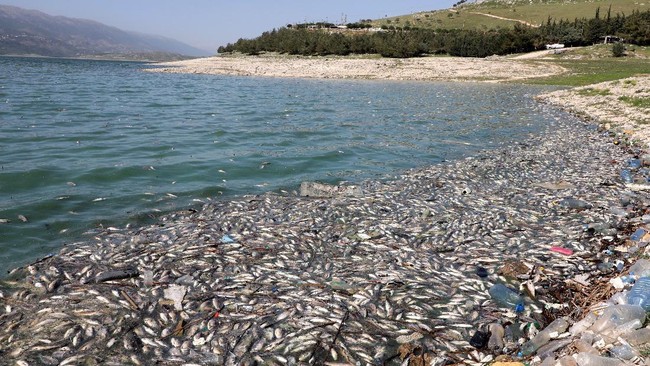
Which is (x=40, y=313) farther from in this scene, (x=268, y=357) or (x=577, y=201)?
(x=577, y=201)

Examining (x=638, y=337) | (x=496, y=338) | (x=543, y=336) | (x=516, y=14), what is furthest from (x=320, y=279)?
(x=516, y=14)

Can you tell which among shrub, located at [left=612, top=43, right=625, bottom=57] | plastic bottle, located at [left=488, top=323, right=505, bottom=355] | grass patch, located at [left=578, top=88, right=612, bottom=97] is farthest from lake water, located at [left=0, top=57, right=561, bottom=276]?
shrub, located at [left=612, top=43, right=625, bottom=57]

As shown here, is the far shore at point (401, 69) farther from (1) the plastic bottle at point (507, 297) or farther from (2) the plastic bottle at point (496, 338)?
(2) the plastic bottle at point (496, 338)

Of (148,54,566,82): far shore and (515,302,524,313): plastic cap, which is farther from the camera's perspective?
(148,54,566,82): far shore

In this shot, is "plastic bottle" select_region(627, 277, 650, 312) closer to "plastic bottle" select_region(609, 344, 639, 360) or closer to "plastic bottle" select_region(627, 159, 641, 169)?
"plastic bottle" select_region(609, 344, 639, 360)

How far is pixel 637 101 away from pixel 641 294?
92.8ft

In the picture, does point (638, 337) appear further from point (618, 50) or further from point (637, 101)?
point (618, 50)

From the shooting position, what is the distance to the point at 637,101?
27938 millimetres

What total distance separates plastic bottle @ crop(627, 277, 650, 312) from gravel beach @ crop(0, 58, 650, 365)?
749 millimetres

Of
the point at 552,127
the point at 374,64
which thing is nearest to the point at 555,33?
the point at 374,64

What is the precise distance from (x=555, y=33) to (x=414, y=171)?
287 feet

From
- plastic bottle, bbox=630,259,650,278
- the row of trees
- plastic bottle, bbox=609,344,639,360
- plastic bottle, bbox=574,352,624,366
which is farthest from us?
the row of trees

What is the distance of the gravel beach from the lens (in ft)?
20.0

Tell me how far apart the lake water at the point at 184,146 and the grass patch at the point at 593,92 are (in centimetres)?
477
